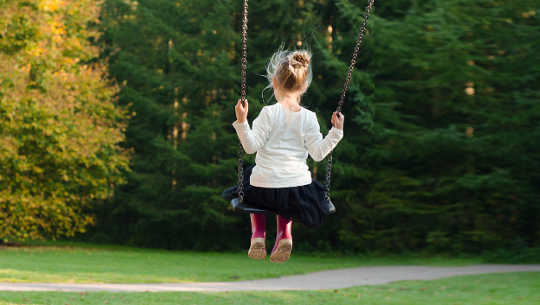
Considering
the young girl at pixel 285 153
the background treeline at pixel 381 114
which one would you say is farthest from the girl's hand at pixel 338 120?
the background treeline at pixel 381 114

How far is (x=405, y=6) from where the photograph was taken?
21328 mm

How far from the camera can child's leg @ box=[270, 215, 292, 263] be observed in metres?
4.46

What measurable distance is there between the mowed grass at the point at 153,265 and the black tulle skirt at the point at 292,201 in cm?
1316

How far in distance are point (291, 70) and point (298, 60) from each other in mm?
76

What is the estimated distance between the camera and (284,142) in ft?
14.7

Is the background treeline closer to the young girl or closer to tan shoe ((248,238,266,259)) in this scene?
the young girl

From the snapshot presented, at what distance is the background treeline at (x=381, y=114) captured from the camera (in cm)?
1923

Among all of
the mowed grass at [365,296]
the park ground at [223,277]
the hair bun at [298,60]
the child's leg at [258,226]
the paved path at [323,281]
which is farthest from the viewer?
the paved path at [323,281]

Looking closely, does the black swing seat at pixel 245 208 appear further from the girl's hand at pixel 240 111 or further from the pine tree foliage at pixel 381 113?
the pine tree foliage at pixel 381 113

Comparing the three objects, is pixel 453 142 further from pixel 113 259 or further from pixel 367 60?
pixel 113 259

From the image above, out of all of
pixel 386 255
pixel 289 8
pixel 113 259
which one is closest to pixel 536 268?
pixel 386 255

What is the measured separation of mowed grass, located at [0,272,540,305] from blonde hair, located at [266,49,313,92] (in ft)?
32.0

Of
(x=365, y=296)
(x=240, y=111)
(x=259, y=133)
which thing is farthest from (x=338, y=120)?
(x=365, y=296)

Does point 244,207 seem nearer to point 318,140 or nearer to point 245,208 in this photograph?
point 245,208
